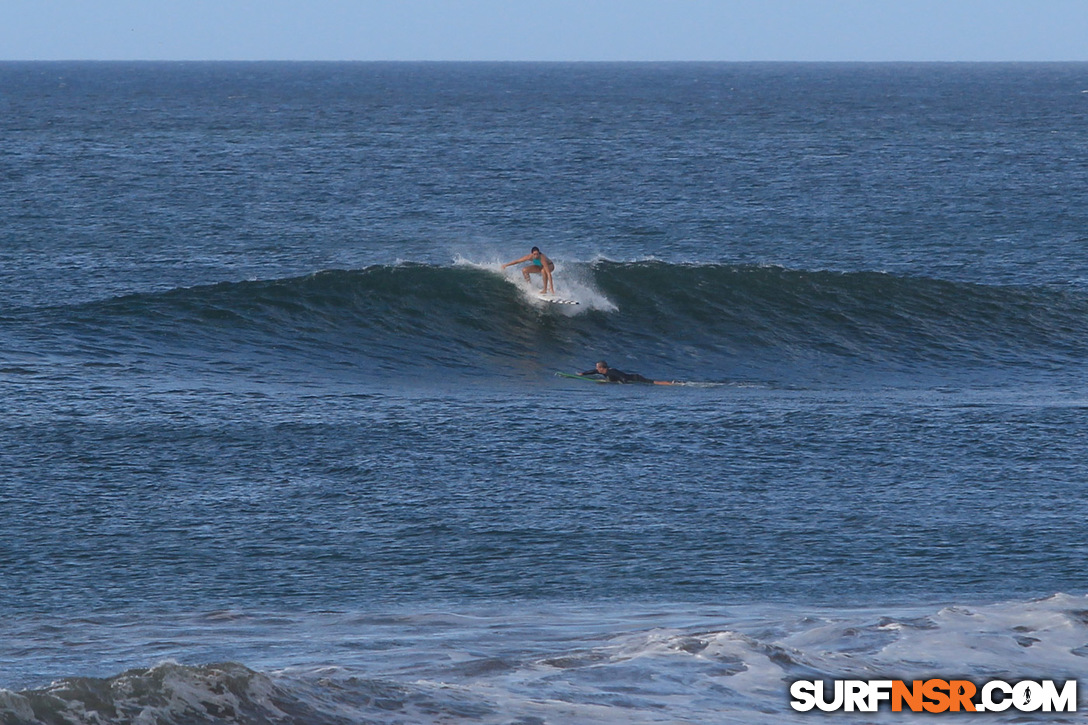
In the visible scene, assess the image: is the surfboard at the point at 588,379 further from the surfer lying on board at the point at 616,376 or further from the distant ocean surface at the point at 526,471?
the distant ocean surface at the point at 526,471

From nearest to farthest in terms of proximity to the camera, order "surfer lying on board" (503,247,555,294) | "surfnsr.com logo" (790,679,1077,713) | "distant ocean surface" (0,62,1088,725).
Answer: "surfnsr.com logo" (790,679,1077,713) → "distant ocean surface" (0,62,1088,725) → "surfer lying on board" (503,247,555,294)

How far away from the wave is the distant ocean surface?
0.05 metres

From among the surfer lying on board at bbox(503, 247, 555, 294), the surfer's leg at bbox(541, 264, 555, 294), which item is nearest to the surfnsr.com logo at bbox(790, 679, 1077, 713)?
the surfer lying on board at bbox(503, 247, 555, 294)

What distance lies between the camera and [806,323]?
121ft

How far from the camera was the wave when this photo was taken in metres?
11.8

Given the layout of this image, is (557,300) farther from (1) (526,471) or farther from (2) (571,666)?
(2) (571,666)

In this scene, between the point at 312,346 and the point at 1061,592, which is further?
the point at 312,346

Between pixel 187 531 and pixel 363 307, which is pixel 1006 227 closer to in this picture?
pixel 363 307

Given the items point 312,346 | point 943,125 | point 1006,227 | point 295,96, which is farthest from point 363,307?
point 295,96

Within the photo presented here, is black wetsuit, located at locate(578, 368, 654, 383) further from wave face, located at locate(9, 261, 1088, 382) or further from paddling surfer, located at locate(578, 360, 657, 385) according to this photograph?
wave face, located at locate(9, 261, 1088, 382)

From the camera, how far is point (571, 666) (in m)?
13.6

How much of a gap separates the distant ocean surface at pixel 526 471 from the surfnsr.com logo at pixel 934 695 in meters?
0.21

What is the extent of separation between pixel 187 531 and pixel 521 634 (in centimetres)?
610

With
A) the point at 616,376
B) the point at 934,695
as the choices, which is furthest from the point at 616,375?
the point at 934,695
